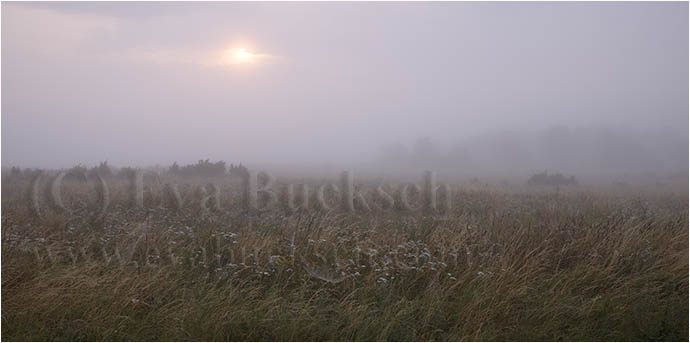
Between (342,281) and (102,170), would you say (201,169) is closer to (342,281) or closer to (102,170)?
(102,170)

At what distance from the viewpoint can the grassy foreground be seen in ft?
13.2

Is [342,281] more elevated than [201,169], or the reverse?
[201,169]

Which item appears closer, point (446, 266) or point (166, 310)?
point (166, 310)

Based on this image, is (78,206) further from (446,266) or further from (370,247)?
(446,266)

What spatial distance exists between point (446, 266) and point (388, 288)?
84 cm

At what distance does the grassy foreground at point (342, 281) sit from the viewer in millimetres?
4023

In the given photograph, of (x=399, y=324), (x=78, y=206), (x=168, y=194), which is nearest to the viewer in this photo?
→ (x=399, y=324)

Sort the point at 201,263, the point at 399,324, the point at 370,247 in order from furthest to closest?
the point at 370,247
the point at 201,263
the point at 399,324

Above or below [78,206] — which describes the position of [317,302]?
below

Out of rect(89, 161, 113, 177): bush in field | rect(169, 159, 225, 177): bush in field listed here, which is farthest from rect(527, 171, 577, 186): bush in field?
rect(89, 161, 113, 177): bush in field

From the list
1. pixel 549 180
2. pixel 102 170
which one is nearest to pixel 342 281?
pixel 102 170

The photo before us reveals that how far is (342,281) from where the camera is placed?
15.9 feet

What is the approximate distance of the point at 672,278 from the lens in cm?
521

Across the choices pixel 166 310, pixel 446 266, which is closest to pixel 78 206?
pixel 166 310
